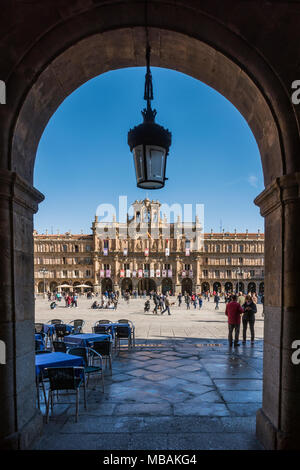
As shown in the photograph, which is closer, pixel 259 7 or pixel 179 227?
pixel 259 7

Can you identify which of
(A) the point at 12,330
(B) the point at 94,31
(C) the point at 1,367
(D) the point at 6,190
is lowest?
(C) the point at 1,367

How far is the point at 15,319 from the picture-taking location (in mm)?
3260

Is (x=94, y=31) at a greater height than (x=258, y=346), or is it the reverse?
(x=94, y=31)

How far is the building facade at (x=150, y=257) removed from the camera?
60.2 m

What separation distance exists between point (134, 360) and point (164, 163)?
552cm

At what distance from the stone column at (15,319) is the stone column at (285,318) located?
2.52m

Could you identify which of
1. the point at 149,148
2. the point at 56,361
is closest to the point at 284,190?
the point at 149,148

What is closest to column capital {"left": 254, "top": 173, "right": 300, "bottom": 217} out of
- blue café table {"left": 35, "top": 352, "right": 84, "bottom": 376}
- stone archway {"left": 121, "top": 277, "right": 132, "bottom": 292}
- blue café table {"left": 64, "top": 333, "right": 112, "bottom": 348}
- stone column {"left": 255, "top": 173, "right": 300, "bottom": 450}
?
stone column {"left": 255, "top": 173, "right": 300, "bottom": 450}

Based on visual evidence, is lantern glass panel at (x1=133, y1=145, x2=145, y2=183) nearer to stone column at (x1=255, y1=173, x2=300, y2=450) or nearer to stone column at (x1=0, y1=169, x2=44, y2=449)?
stone column at (x1=0, y1=169, x2=44, y2=449)

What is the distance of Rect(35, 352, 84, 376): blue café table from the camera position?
4816 mm

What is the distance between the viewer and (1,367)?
3145mm

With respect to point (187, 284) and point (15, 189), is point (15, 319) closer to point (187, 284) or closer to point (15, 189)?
point (15, 189)
